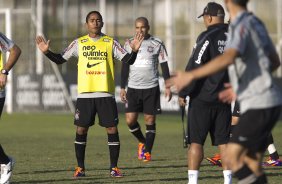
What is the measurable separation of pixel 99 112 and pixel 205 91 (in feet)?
9.67

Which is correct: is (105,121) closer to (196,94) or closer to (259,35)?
(196,94)

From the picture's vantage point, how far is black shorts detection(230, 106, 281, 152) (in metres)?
8.95

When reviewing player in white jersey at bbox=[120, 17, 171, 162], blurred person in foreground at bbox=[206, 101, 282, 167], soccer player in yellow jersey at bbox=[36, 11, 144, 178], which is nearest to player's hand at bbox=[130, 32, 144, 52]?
soccer player in yellow jersey at bbox=[36, 11, 144, 178]

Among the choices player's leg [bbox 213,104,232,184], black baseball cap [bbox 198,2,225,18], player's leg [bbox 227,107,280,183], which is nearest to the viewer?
player's leg [bbox 227,107,280,183]

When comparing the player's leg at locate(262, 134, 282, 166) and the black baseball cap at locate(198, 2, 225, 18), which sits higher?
the black baseball cap at locate(198, 2, 225, 18)

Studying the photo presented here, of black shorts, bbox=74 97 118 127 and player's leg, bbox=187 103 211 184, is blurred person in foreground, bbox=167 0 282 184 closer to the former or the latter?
player's leg, bbox=187 103 211 184

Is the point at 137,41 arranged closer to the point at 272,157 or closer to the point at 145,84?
the point at 272,157

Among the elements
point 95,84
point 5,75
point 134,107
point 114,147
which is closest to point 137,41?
point 95,84

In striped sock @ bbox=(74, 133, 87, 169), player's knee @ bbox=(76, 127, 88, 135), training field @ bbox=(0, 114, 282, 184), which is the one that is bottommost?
training field @ bbox=(0, 114, 282, 184)

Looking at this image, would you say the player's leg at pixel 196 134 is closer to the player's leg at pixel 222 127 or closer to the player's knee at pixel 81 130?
the player's leg at pixel 222 127

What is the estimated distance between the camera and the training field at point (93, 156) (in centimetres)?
1373

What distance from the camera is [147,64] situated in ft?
57.7

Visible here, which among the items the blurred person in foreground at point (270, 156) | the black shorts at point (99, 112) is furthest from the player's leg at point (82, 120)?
the blurred person in foreground at point (270, 156)

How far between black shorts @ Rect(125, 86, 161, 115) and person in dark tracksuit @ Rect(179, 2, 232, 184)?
5.82m
